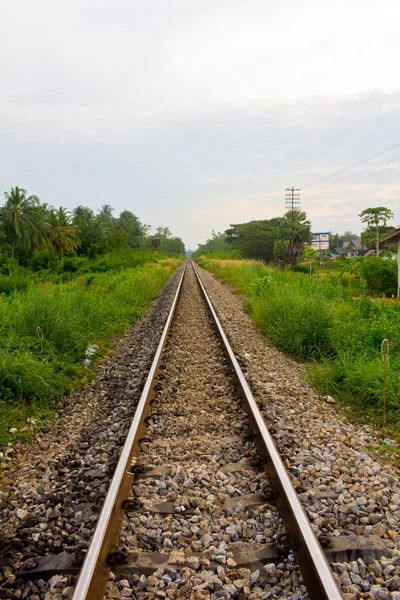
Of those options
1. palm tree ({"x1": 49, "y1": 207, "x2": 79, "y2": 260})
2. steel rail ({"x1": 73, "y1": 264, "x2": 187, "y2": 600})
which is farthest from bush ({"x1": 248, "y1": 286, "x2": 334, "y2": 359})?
palm tree ({"x1": 49, "y1": 207, "x2": 79, "y2": 260})

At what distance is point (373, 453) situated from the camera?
3551mm

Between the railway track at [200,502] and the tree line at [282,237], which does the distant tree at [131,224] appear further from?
the railway track at [200,502]

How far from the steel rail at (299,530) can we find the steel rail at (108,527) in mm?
975

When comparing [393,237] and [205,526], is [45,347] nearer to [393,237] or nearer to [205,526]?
[205,526]

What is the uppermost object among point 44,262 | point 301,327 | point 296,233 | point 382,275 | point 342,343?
point 296,233

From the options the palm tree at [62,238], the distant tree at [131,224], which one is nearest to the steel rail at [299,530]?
the palm tree at [62,238]

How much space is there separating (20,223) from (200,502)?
187ft

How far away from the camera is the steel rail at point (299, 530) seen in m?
1.96

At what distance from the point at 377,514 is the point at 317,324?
4.72 meters

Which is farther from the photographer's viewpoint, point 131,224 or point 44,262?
point 131,224

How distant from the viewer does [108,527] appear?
2477 mm

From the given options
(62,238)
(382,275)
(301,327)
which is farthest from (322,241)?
(301,327)

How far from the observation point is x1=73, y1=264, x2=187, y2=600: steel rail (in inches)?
80.5

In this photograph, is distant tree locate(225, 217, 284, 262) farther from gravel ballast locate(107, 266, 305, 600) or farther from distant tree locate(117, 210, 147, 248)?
gravel ballast locate(107, 266, 305, 600)
